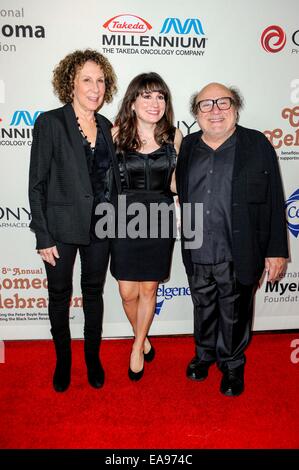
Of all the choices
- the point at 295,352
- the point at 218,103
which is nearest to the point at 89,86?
the point at 218,103

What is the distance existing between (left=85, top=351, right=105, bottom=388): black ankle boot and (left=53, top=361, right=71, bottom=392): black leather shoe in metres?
0.13

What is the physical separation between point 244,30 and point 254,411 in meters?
2.50

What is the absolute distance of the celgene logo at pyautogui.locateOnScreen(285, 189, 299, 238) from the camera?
307 cm

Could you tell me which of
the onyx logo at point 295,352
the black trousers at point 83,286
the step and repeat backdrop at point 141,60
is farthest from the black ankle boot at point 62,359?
Answer: the onyx logo at point 295,352

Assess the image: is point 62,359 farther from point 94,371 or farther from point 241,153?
point 241,153

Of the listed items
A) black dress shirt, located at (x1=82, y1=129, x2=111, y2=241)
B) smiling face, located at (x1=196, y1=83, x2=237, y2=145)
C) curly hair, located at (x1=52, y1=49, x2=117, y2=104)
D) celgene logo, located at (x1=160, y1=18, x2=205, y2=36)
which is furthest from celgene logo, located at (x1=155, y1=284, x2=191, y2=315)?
celgene logo, located at (x1=160, y1=18, x2=205, y2=36)

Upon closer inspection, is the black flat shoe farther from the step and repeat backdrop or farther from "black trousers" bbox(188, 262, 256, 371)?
the step and repeat backdrop

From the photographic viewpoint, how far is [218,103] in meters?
2.13

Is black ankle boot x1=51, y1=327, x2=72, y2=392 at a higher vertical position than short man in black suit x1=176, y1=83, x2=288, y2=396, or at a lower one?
lower

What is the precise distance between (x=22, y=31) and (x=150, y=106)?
111 centimetres

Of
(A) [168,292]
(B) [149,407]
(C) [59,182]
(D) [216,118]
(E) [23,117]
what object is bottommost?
(B) [149,407]

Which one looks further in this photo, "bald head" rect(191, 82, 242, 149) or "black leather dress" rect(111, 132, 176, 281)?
"black leather dress" rect(111, 132, 176, 281)

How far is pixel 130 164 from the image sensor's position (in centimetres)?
226

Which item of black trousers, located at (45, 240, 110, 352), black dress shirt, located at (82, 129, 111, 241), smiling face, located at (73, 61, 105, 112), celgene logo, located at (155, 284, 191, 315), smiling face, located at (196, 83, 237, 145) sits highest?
smiling face, located at (73, 61, 105, 112)
